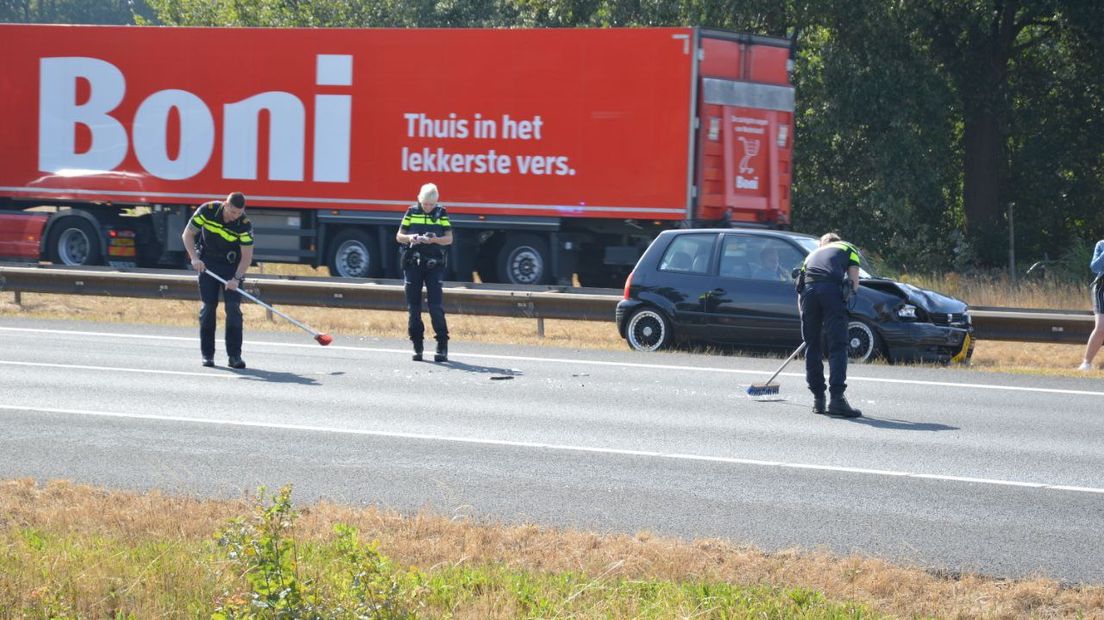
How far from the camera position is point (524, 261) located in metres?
21.4

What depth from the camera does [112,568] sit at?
5.86 m

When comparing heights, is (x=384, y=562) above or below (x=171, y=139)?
below

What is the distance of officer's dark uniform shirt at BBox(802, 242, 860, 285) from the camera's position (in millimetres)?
10625

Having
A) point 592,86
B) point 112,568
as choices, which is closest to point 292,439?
point 112,568

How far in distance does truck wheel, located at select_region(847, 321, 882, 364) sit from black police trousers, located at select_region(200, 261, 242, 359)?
5.92m

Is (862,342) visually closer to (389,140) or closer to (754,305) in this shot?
(754,305)

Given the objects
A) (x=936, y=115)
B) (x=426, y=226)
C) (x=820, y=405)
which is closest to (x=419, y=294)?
(x=426, y=226)

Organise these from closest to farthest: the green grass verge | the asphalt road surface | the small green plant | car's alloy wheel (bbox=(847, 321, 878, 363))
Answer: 1. the small green plant
2. the green grass verge
3. the asphalt road surface
4. car's alloy wheel (bbox=(847, 321, 878, 363))

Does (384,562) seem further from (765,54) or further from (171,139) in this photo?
(171,139)

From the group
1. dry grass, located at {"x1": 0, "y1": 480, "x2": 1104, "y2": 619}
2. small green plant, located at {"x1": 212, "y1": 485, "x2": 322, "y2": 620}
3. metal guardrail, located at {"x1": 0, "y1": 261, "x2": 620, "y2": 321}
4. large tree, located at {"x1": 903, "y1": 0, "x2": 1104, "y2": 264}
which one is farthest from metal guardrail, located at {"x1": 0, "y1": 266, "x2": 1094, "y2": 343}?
small green plant, located at {"x1": 212, "y1": 485, "x2": 322, "y2": 620}

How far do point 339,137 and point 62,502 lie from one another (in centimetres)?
1528

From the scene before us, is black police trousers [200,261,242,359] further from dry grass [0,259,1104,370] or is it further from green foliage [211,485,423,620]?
green foliage [211,485,423,620]

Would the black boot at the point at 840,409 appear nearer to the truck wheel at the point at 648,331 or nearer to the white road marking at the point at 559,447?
the white road marking at the point at 559,447

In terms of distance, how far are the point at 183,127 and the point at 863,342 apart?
42.3 feet
